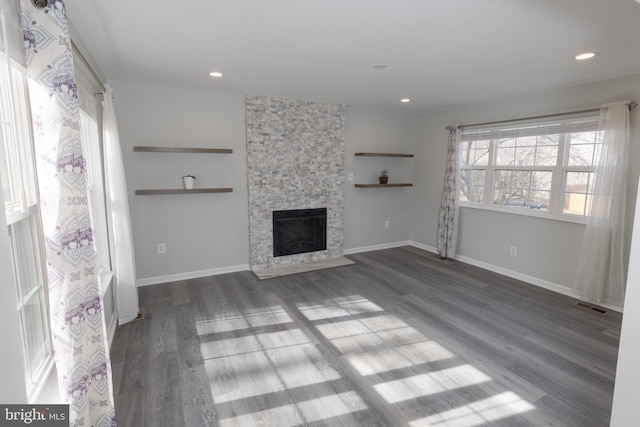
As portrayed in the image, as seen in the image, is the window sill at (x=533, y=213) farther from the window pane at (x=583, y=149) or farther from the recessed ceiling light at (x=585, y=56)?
the recessed ceiling light at (x=585, y=56)

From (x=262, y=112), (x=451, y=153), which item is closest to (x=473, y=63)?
(x=451, y=153)

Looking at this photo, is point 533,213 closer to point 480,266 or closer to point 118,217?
point 480,266

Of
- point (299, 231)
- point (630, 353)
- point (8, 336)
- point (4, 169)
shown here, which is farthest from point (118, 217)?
point (630, 353)

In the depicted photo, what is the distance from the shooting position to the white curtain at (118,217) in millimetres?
2787

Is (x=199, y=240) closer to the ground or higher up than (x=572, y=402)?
higher up

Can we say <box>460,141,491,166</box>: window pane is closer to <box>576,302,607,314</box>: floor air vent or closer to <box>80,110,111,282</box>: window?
<box>576,302,607,314</box>: floor air vent

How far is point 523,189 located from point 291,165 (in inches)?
122

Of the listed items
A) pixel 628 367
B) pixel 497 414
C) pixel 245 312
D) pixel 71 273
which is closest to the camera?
pixel 628 367

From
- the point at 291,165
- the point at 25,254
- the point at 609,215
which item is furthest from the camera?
the point at 291,165

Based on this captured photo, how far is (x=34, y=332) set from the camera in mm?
1538

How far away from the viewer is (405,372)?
2.35 metres

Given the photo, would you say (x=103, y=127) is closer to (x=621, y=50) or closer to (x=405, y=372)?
(x=405, y=372)

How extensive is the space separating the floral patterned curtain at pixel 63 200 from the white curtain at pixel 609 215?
435cm

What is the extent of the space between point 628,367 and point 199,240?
4030 millimetres
